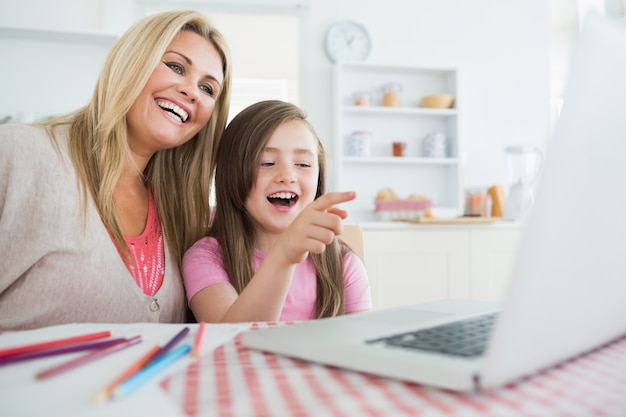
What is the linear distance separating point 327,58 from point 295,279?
267 centimetres

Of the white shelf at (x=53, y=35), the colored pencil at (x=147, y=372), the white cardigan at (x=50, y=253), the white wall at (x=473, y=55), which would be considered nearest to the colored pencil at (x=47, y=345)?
the colored pencil at (x=147, y=372)

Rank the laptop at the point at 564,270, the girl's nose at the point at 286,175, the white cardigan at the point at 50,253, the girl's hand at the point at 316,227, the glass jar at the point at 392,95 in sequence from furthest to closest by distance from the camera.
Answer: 1. the glass jar at the point at 392,95
2. the girl's nose at the point at 286,175
3. the white cardigan at the point at 50,253
4. the girl's hand at the point at 316,227
5. the laptop at the point at 564,270

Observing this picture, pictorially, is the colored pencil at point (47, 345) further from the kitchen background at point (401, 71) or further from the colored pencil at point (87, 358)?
the kitchen background at point (401, 71)

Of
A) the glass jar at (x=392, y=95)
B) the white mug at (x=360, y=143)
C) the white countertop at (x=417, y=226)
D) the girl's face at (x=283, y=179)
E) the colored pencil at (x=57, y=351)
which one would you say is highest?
the glass jar at (x=392, y=95)

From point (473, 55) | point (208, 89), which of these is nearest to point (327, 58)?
point (473, 55)

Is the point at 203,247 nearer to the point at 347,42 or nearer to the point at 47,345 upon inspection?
the point at 47,345

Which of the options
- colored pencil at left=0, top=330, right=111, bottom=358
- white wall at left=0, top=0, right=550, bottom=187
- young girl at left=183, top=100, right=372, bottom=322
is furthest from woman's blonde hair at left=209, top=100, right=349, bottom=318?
white wall at left=0, top=0, right=550, bottom=187

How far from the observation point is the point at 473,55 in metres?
4.04

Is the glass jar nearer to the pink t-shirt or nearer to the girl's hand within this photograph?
the pink t-shirt

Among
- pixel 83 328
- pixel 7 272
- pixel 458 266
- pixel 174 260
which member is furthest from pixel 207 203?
pixel 458 266

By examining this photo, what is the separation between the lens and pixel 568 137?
1.16 ft

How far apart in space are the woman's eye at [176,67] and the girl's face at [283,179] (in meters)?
0.24

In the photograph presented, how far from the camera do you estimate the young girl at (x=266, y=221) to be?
1211 millimetres

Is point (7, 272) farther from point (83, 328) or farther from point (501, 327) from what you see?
point (501, 327)
